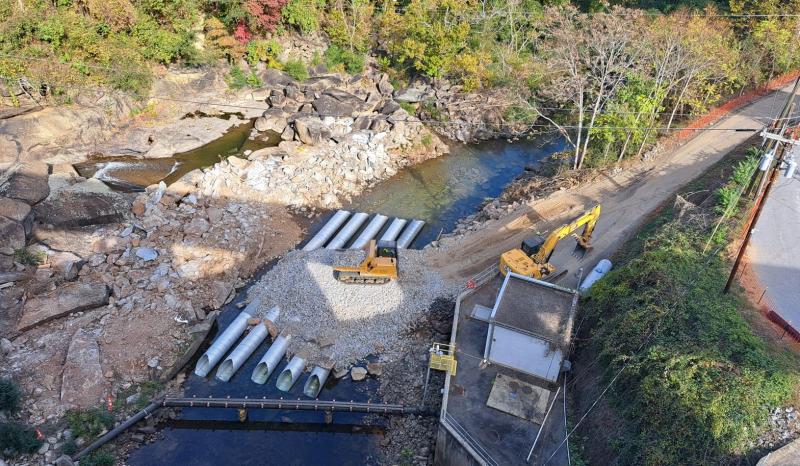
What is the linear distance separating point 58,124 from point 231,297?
20976 mm

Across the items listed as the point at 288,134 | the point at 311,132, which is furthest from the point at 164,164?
the point at 311,132

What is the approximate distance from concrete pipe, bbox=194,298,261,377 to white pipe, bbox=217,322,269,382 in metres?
0.42

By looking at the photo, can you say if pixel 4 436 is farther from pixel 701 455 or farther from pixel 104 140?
pixel 104 140

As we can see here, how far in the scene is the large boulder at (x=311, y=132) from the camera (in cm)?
3684

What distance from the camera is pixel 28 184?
26781mm

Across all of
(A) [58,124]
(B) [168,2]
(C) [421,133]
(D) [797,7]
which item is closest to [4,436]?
(A) [58,124]

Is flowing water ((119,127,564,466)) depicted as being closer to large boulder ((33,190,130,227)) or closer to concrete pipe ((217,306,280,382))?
concrete pipe ((217,306,280,382))

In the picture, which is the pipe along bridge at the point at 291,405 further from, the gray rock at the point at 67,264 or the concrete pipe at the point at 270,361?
the gray rock at the point at 67,264

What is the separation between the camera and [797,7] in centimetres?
3944

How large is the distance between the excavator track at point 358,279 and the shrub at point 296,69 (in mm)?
27945

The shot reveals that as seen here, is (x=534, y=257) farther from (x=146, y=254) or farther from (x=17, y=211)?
(x=17, y=211)

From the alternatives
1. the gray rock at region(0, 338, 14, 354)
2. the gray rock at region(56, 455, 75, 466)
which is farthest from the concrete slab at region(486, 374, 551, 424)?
the gray rock at region(0, 338, 14, 354)

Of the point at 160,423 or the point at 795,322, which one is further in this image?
the point at 160,423

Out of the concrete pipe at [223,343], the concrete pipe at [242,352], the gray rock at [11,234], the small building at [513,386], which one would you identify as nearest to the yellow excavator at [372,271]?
the concrete pipe at [242,352]
